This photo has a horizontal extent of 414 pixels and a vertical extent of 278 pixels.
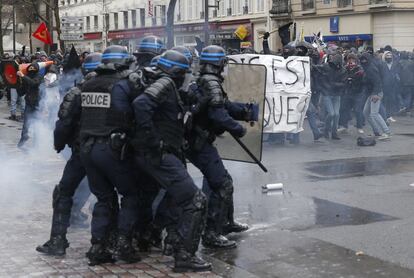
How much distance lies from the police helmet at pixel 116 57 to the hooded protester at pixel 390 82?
39.7 feet

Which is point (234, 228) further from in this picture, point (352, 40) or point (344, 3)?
point (344, 3)

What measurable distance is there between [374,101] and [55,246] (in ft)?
31.6

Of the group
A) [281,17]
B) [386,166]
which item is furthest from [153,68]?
[281,17]

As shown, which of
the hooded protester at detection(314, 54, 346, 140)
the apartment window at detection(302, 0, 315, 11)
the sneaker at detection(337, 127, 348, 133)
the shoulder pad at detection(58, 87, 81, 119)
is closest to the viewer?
the shoulder pad at detection(58, 87, 81, 119)

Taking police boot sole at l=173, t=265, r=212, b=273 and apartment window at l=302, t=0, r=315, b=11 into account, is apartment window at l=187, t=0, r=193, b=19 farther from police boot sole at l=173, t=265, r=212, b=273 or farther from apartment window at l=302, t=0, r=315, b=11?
police boot sole at l=173, t=265, r=212, b=273

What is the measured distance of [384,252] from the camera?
6.68 meters

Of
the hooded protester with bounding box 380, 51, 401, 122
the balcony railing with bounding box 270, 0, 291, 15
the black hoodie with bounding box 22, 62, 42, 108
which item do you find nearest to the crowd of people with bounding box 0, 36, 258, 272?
the black hoodie with bounding box 22, 62, 42, 108

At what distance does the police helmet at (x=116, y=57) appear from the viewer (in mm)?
6305

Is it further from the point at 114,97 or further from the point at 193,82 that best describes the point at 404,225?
the point at 114,97

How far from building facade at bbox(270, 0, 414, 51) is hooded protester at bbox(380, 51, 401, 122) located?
14.5 m

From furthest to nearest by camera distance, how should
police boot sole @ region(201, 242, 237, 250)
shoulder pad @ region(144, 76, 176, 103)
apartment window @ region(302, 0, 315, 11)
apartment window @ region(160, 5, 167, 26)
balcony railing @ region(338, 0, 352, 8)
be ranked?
apartment window @ region(160, 5, 167, 26) → apartment window @ region(302, 0, 315, 11) → balcony railing @ region(338, 0, 352, 8) → police boot sole @ region(201, 242, 237, 250) → shoulder pad @ region(144, 76, 176, 103)

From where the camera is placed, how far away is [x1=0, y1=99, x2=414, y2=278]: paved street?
20.5 ft

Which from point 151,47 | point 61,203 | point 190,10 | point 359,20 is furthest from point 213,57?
point 190,10

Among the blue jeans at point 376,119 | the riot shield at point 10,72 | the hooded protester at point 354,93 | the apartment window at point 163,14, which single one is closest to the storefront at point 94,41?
the apartment window at point 163,14
